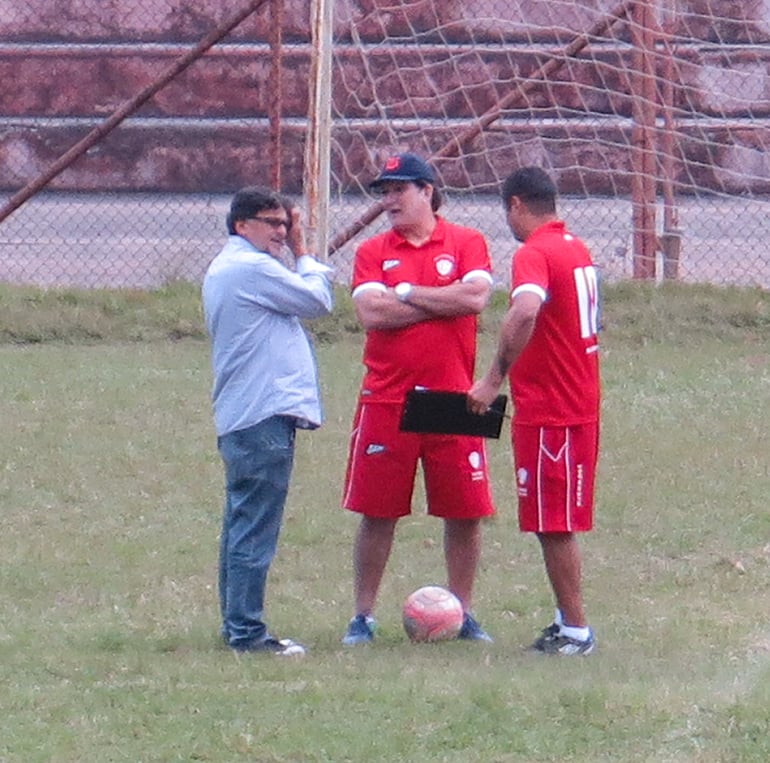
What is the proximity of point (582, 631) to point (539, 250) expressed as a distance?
57.8 inches

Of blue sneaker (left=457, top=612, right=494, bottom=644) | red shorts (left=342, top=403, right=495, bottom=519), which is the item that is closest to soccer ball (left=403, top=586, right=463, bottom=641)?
blue sneaker (left=457, top=612, right=494, bottom=644)

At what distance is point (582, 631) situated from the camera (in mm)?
6988

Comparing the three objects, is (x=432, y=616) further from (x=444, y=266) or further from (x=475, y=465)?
(x=444, y=266)

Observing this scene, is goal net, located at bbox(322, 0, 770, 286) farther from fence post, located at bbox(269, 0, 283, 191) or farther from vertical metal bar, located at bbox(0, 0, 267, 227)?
vertical metal bar, located at bbox(0, 0, 267, 227)

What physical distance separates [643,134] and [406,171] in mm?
6698

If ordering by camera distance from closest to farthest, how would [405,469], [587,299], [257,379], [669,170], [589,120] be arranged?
[257,379], [587,299], [405,469], [669,170], [589,120]

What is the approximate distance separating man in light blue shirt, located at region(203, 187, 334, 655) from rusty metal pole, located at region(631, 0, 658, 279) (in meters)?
6.90

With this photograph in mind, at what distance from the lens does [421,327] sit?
7.08 metres

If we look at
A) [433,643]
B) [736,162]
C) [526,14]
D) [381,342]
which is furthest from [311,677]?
[526,14]

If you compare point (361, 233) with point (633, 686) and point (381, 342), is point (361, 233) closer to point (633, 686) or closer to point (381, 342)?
point (381, 342)

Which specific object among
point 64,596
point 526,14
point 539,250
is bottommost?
point 64,596

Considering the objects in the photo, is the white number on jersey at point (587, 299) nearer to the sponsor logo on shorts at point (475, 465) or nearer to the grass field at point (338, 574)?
the sponsor logo on shorts at point (475, 465)

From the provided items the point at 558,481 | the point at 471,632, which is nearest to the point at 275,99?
the point at 471,632

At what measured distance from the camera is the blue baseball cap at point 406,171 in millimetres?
7059
